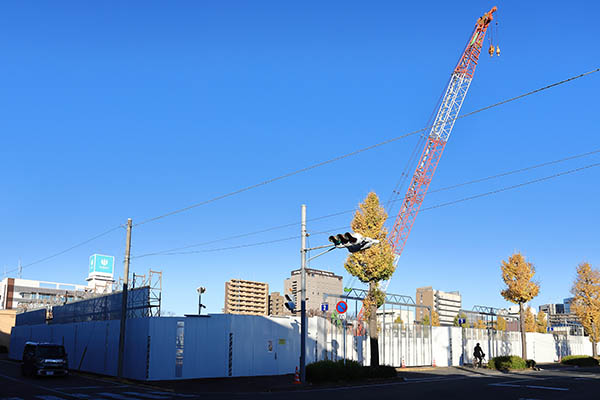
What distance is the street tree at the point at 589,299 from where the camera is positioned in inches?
2233

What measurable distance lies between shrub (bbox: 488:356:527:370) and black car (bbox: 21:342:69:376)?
3031 cm

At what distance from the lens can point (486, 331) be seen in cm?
5047

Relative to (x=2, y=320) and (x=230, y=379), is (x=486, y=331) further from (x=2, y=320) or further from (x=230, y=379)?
(x=2, y=320)

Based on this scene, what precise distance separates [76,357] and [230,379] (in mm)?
14669

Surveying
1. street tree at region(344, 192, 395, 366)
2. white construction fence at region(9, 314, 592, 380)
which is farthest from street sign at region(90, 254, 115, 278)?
street tree at region(344, 192, 395, 366)

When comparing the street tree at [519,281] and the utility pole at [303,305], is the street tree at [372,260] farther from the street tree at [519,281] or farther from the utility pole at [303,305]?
the street tree at [519,281]

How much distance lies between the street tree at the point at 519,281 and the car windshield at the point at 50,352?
115ft

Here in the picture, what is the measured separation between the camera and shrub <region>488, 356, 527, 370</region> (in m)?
40.1

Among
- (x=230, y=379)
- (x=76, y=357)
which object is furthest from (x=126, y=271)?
(x=76, y=357)

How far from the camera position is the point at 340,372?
87.9 feet

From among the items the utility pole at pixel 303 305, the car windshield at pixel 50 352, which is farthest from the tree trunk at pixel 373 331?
the car windshield at pixel 50 352

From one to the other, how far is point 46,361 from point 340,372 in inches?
632

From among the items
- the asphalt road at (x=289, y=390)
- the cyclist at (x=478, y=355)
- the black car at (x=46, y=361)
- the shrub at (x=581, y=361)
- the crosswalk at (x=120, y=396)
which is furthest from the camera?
the shrub at (x=581, y=361)

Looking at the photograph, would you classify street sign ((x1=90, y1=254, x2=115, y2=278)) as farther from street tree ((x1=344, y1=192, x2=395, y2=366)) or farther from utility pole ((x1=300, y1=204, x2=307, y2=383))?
utility pole ((x1=300, y1=204, x2=307, y2=383))
